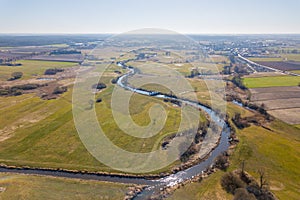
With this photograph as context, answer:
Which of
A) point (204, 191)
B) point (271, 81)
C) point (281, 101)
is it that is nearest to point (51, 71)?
point (271, 81)

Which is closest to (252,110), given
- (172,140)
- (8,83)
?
(172,140)

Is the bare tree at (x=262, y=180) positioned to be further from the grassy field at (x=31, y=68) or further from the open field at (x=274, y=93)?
the grassy field at (x=31, y=68)

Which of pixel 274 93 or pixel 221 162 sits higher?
pixel 274 93

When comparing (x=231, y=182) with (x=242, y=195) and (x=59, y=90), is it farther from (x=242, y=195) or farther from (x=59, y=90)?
(x=59, y=90)

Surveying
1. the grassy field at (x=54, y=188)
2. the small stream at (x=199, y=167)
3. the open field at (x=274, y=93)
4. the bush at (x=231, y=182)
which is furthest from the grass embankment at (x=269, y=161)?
the open field at (x=274, y=93)

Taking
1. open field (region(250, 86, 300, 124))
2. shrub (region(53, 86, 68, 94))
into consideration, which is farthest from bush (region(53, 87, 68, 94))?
open field (region(250, 86, 300, 124))

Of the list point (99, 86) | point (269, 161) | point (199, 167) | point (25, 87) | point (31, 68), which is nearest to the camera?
point (199, 167)

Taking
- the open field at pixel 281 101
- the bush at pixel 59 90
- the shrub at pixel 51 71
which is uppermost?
the shrub at pixel 51 71

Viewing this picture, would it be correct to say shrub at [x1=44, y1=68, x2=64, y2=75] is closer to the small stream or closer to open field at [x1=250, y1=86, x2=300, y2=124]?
the small stream
